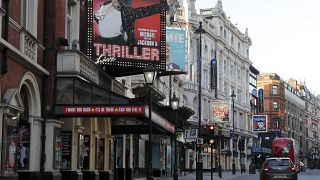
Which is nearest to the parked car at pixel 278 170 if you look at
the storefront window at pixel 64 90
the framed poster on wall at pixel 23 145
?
the storefront window at pixel 64 90

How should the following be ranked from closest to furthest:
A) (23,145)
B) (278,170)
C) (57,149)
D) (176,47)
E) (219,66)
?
(23,145), (57,149), (278,170), (176,47), (219,66)

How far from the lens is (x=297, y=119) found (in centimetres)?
15250

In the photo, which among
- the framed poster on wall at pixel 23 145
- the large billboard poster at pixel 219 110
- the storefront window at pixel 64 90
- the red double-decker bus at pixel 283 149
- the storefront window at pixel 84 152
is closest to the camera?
the framed poster on wall at pixel 23 145

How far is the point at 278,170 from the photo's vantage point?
3052 centimetres

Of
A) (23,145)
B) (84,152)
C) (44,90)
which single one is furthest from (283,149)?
(23,145)

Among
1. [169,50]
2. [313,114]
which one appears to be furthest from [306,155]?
[169,50]

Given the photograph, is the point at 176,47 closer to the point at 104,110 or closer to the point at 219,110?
the point at 219,110

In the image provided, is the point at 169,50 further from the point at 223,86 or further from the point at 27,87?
the point at 223,86

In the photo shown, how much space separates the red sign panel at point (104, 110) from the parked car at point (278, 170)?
39.9 ft

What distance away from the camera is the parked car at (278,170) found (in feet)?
99.7

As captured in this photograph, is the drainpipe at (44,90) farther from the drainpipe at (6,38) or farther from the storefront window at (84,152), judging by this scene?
the storefront window at (84,152)

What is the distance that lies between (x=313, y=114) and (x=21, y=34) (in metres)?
168

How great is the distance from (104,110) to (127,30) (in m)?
8.93

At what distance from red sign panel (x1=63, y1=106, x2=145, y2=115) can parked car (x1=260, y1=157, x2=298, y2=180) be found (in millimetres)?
12171
